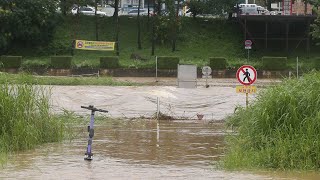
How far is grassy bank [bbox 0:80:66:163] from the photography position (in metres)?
16.0

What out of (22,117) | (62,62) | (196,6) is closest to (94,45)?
(62,62)

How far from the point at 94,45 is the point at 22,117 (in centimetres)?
4560

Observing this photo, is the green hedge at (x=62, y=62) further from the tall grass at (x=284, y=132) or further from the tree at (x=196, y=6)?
the tall grass at (x=284, y=132)

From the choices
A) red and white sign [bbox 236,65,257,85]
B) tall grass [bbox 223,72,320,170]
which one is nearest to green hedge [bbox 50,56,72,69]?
red and white sign [bbox 236,65,257,85]

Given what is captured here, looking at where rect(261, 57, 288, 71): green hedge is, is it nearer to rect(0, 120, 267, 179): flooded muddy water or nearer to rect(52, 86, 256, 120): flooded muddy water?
rect(52, 86, 256, 120): flooded muddy water

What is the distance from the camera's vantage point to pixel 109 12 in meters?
88.0

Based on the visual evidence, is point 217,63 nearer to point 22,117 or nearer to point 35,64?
point 35,64

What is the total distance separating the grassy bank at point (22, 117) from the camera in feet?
52.5

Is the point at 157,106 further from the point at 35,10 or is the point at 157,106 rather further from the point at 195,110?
the point at 35,10

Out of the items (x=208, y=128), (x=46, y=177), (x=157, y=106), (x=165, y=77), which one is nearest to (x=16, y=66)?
(x=165, y=77)

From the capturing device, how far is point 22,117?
16.3m

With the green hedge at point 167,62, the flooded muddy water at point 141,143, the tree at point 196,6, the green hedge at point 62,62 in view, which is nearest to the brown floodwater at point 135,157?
the flooded muddy water at point 141,143

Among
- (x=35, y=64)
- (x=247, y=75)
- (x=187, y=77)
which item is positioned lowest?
(x=187, y=77)

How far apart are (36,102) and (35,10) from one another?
4514 cm
